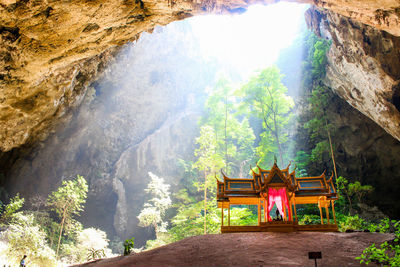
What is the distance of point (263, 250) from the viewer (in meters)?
6.99

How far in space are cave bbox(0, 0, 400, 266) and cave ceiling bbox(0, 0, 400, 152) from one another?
0.13ft

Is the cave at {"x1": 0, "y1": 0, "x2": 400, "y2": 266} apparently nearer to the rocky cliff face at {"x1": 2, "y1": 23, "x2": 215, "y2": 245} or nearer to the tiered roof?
the rocky cliff face at {"x1": 2, "y1": 23, "x2": 215, "y2": 245}

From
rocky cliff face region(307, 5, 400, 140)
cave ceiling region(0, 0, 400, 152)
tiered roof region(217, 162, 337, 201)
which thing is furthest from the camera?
tiered roof region(217, 162, 337, 201)

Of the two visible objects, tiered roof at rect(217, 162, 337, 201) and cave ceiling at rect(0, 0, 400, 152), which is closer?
cave ceiling at rect(0, 0, 400, 152)

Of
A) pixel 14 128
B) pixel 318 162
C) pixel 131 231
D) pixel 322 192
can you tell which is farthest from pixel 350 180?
pixel 14 128

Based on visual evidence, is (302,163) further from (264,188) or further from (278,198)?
(264,188)

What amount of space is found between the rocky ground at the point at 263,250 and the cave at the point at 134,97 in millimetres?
6415

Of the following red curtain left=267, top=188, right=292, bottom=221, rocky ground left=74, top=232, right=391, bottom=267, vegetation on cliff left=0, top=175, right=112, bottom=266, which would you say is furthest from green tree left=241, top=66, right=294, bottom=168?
vegetation on cliff left=0, top=175, right=112, bottom=266

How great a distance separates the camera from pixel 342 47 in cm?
1229

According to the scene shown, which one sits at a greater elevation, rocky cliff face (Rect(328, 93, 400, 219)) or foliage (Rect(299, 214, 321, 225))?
rocky cliff face (Rect(328, 93, 400, 219))

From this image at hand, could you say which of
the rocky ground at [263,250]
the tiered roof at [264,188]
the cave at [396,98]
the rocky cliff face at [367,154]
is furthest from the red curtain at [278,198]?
the rocky cliff face at [367,154]

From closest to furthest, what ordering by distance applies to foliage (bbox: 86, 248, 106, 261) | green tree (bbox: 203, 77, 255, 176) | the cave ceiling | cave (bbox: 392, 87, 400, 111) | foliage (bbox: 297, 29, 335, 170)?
the cave ceiling < cave (bbox: 392, 87, 400, 111) < foliage (bbox: 86, 248, 106, 261) < foliage (bbox: 297, 29, 335, 170) < green tree (bbox: 203, 77, 255, 176)

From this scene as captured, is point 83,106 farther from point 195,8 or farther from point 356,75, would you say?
point 356,75

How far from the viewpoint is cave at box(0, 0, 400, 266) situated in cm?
838
